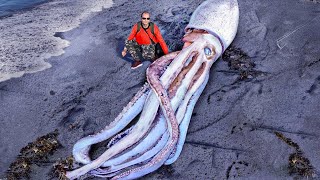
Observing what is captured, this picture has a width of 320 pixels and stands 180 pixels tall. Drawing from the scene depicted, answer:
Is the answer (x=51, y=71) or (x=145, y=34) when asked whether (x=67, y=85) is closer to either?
(x=51, y=71)

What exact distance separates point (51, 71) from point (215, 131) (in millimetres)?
3849

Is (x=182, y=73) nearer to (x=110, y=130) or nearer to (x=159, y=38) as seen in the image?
(x=159, y=38)

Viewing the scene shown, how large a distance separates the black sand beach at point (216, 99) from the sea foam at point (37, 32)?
0.26m

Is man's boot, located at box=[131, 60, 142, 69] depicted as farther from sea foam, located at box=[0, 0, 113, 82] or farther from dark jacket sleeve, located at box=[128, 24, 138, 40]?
sea foam, located at box=[0, 0, 113, 82]

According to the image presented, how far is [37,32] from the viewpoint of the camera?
964 cm

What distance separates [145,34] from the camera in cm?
766

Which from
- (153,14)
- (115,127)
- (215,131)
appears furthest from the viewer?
(153,14)

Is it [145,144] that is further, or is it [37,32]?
[37,32]

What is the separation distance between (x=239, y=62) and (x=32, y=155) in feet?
15.0

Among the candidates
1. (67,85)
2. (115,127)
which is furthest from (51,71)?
(115,127)

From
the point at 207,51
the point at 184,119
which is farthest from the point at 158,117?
the point at 207,51

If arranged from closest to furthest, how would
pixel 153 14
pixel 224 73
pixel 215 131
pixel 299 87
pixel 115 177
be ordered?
1. pixel 115 177
2. pixel 215 131
3. pixel 299 87
4. pixel 224 73
5. pixel 153 14

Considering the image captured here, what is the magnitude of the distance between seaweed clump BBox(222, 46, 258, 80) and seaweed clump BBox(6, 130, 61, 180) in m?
3.83

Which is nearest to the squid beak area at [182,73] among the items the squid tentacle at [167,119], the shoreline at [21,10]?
the squid tentacle at [167,119]
